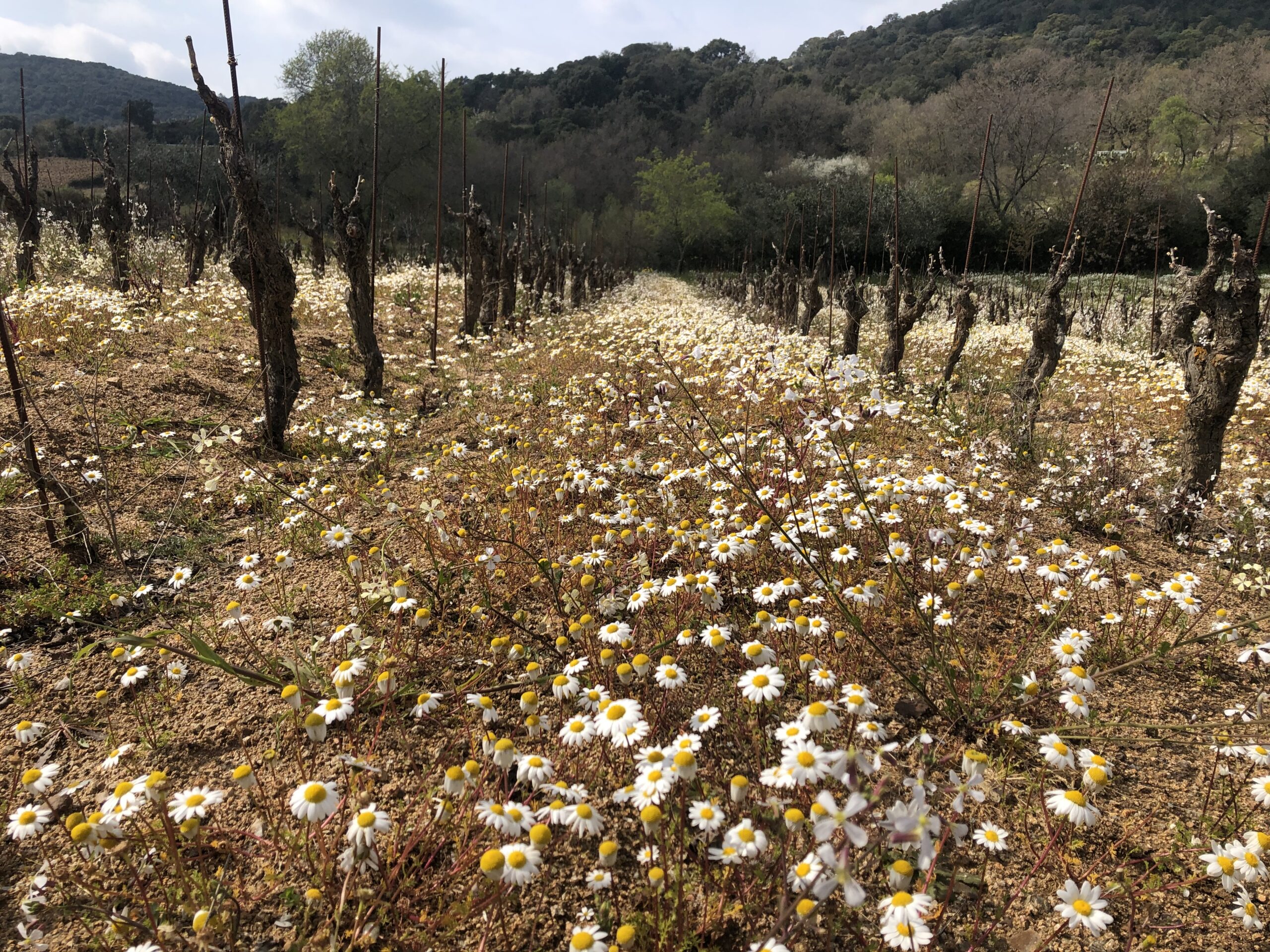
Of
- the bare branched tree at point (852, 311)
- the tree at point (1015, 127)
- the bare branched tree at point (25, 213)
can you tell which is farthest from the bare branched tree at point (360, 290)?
the tree at point (1015, 127)

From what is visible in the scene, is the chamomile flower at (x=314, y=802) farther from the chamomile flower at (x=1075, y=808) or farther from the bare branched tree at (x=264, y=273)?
the bare branched tree at (x=264, y=273)

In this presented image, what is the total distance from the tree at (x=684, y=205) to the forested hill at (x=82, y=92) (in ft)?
264

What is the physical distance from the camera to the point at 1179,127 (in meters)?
34.8

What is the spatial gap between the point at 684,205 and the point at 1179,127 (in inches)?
1119

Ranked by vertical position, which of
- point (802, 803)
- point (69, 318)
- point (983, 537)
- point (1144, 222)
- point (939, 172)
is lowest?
point (802, 803)

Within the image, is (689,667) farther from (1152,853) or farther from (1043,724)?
(1152,853)

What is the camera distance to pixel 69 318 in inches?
284

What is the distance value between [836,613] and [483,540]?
6.44 ft

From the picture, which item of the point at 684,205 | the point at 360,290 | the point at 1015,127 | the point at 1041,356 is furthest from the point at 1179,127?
the point at 360,290

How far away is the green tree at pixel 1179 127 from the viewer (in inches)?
1357

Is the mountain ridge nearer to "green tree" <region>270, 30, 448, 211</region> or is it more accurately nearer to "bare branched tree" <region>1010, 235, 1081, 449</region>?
"green tree" <region>270, 30, 448, 211</region>

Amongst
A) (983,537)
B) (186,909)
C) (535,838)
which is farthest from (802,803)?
(983,537)

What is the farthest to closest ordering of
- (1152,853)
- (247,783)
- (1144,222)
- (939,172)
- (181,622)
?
(939,172)
(1144,222)
(181,622)
(1152,853)
(247,783)

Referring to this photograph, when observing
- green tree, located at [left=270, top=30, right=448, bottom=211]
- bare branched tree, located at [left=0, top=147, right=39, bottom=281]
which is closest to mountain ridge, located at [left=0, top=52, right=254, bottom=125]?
green tree, located at [left=270, top=30, right=448, bottom=211]
